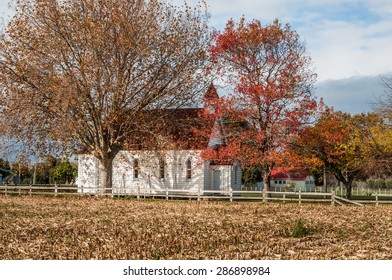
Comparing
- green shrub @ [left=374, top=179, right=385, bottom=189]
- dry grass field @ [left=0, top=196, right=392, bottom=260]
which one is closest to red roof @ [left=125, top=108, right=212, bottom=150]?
dry grass field @ [left=0, top=196, right=392, bottom=260]

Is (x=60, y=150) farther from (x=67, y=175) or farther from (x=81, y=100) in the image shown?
(x=67, y=175)

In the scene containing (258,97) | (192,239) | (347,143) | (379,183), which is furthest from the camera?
(379,183)

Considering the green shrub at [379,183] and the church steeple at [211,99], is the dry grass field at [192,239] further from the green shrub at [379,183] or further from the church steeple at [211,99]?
the green shrub at [379,183]

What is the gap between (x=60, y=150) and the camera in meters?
42.7

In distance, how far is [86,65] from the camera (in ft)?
137

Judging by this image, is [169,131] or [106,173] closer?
[169,131]

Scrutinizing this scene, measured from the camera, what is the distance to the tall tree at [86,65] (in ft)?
137

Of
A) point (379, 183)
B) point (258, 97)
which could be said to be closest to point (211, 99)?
point (258, 97)

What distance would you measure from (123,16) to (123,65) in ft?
11.9

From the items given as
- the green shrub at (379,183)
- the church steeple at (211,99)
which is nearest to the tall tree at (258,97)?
the church steeple at (211,99)

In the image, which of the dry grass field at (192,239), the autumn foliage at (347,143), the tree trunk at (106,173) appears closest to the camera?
the dry grass field at (192,239)

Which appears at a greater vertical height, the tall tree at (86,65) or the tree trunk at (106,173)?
the tall tree at (86,65)

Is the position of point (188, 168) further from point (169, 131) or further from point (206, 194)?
point (169, 131)

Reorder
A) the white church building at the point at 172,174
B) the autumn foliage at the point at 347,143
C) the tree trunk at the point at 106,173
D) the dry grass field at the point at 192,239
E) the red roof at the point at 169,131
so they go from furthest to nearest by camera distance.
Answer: the white church building at the point at 172,174, the tree trunk at the point at 106,173, the red roof at the point at 169,131, the autumn foliage at the point at 347,143, the dry grass field at the point at 192,239
